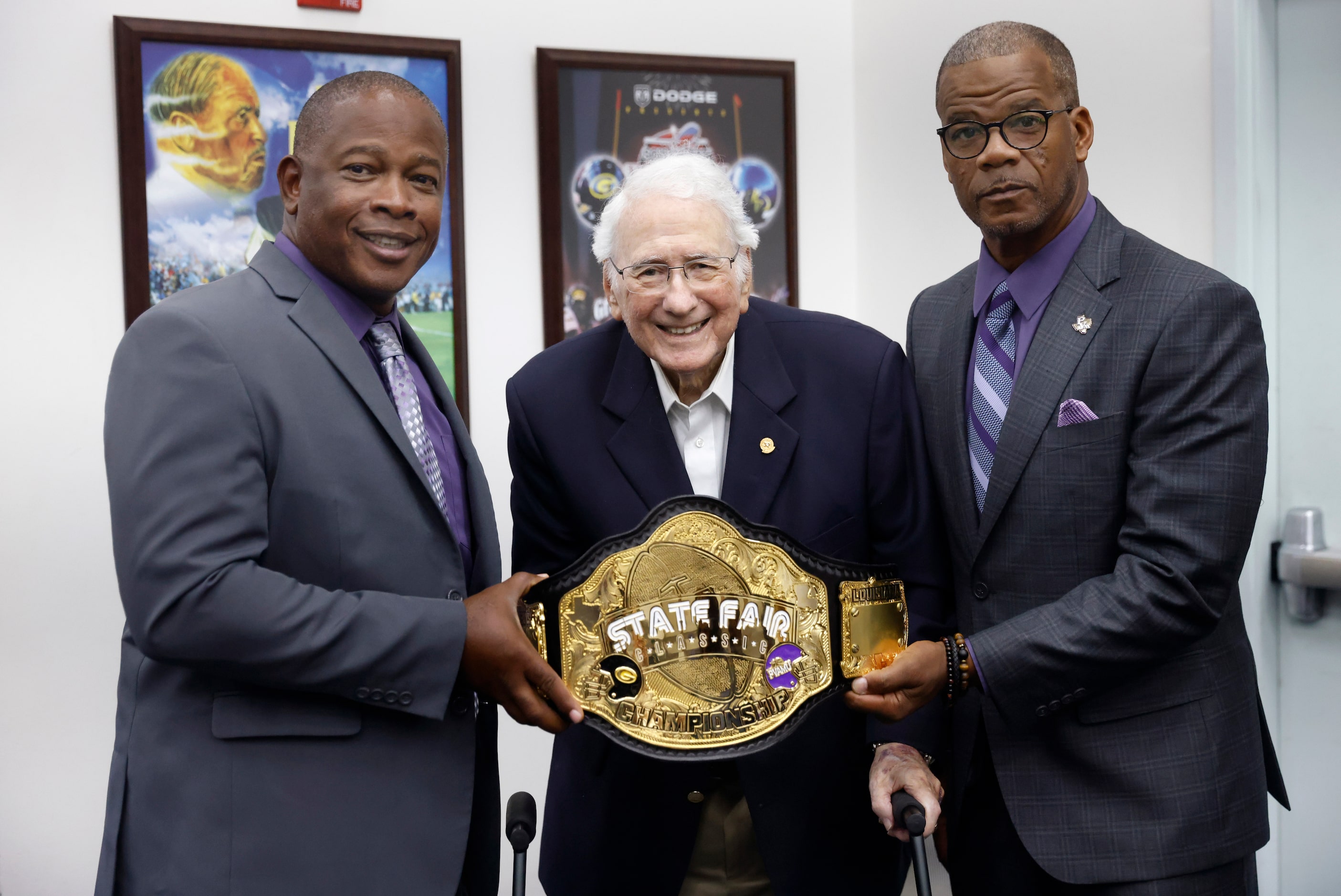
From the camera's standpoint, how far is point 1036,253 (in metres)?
1.80

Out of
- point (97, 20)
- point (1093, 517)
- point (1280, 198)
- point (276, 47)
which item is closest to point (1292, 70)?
point (1280, 198)

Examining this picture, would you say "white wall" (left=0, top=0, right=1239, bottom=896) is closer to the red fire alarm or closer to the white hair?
the red fire alarm

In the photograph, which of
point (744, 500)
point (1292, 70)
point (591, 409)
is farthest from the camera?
point (1292, 70)

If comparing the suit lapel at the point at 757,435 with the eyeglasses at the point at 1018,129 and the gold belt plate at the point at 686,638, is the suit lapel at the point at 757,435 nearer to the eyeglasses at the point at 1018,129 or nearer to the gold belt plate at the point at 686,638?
the gold belt plate at the point at 686,638

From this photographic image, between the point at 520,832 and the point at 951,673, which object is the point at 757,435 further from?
the point at 520,832

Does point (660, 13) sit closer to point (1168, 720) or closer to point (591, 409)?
point (591, 409)

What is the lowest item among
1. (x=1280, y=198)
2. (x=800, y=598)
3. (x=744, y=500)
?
(x=800, y=598)

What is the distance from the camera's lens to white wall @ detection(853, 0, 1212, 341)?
257cm

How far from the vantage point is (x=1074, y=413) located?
1667 millimetres

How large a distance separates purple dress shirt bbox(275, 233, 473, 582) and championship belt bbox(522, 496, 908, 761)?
23 cm

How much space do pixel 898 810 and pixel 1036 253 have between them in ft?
2.96

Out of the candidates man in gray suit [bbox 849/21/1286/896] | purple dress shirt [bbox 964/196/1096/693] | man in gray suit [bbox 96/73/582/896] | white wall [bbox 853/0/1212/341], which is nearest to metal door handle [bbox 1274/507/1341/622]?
white wall [bbox 853/0/1212/341]

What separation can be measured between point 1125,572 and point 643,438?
73 cm

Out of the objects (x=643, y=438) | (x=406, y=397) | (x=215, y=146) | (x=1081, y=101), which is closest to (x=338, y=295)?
(x=406, y=397)
